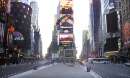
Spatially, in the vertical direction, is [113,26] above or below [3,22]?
below

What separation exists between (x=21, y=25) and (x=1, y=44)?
2103 inches

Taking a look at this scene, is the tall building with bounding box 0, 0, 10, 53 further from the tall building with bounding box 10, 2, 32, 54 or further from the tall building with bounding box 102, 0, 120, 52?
the tall building with bounding box 102, 0, 120, 52

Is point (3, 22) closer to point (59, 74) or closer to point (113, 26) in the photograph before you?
point (113, 26)

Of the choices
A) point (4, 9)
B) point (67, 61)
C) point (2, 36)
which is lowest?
point (67, 61)

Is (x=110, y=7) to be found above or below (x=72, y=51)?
above

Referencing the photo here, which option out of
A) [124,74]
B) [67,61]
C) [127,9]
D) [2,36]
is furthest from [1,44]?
[124,74]

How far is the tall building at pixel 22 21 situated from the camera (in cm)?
18062

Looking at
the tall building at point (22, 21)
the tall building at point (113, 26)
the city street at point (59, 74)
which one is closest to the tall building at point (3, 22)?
the tall building at point (22, 21)

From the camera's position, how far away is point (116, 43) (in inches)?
5984

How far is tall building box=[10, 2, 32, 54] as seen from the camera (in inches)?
7111

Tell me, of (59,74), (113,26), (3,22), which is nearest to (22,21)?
(3,22)

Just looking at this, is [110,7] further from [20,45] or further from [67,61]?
[20,45]

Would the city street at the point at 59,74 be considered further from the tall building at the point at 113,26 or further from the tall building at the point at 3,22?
A: the tall building at the point at 113,26

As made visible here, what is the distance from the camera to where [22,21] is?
620ft
